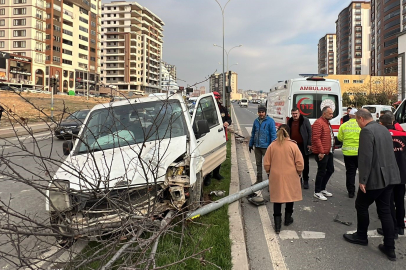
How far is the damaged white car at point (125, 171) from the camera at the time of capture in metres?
2.62

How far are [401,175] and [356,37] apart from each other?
5157 inches

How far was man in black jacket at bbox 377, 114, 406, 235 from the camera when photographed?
405 cm

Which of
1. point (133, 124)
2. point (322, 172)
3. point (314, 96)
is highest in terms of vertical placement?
point (314, 96)

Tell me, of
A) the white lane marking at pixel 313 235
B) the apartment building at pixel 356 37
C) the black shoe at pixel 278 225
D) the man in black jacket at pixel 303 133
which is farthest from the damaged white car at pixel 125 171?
the apartment building at pixel 356 37

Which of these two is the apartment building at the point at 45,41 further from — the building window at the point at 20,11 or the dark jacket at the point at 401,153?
the dark jacket at the point at 401,153

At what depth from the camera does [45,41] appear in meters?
73.6

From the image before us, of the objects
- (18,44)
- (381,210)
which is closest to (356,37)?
(18,44)

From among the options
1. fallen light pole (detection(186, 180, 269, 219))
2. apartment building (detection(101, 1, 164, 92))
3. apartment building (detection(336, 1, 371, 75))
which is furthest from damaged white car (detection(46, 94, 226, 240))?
apartment building (detection(336, 1, 371, 75))

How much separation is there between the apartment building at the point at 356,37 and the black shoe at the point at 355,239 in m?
130

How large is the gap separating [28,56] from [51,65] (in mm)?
5018

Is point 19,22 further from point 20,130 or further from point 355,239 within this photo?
point 355,239

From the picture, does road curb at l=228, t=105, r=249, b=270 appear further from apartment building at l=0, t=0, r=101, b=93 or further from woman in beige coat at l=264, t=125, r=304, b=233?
apartment building at l=0, t=0, r=101, b=93

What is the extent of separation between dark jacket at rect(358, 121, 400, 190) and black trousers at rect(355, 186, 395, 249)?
0.48 feet

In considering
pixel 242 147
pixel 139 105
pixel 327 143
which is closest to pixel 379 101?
pixel 242 147
